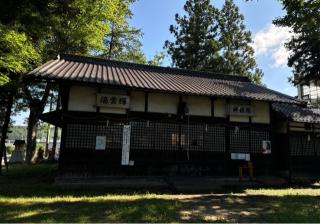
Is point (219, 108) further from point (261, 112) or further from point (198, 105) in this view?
point (261, 112)

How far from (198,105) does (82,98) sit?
551 cm

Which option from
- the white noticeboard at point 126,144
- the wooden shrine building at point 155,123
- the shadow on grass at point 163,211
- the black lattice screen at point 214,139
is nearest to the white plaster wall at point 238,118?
the wooden shrine building at point 155,123

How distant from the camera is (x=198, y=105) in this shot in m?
15.1

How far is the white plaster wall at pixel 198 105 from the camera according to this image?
14919 mm

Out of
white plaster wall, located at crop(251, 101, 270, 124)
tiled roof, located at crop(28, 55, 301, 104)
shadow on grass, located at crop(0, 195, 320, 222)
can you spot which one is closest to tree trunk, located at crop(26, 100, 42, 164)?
tiled roof, located at crop(28, 55, 301, 104)

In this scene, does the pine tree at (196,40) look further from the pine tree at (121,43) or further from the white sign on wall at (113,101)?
the white sign on wall at (113,101)

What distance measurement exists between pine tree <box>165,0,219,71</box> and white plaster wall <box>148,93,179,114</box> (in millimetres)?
18902

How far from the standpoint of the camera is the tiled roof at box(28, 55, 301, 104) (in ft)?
42.7

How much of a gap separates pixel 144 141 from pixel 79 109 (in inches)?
126

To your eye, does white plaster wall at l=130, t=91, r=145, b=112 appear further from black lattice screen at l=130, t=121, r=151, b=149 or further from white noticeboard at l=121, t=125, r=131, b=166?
white noticeboard at l=121, t=125, r=131, b=166

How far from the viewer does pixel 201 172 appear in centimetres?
1473


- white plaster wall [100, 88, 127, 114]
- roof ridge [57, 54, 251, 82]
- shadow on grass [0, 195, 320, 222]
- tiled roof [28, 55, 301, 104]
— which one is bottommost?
shadow on grass [0, 195, 320, 222]

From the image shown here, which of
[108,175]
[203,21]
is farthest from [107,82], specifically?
[203,21]

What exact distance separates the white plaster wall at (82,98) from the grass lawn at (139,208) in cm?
369
